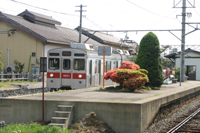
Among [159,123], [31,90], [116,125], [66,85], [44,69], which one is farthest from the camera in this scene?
[31,90]

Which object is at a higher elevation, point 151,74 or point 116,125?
point 151,74

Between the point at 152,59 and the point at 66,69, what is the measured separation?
554cm

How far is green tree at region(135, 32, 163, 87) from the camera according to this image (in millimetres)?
18484

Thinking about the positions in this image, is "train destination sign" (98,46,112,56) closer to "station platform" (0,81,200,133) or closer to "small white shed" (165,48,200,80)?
"station platform" (0,81,200,133)

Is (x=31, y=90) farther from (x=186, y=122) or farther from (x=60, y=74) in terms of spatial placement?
(x=186, y=122)

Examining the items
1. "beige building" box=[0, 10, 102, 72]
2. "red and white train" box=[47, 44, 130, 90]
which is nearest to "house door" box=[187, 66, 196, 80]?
"beige building" box=[0, 10, 102, 72]

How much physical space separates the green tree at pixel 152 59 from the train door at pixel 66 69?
4582 mm

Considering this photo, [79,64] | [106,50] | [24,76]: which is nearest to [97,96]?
[106,50]

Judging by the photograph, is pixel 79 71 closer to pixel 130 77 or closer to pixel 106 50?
pixel 106 50

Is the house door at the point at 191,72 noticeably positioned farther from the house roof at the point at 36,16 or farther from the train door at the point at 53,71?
the train door at the point at 53,71

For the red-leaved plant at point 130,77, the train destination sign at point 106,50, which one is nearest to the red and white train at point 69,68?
the train destination sign at point 106,50

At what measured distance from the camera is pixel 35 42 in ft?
93.5

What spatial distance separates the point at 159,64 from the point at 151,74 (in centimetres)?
88

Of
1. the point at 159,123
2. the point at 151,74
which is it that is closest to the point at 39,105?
the point at 159,123
